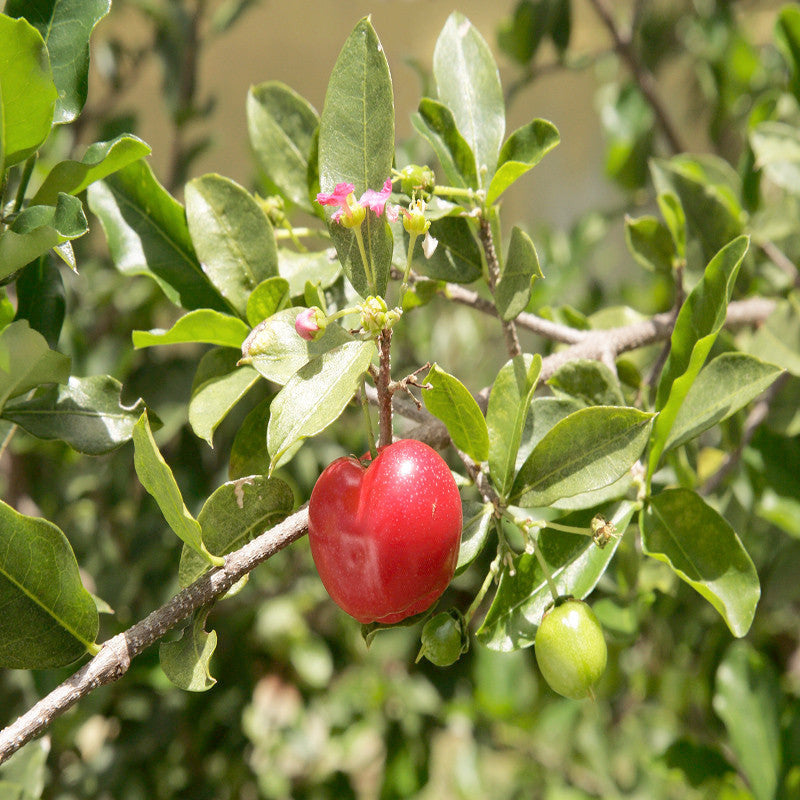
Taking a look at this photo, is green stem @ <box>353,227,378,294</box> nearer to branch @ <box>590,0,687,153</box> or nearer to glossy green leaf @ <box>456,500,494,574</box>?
glossy green leaf @ <box>456,500,494,574</box>

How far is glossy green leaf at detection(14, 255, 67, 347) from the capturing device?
21.5 inches

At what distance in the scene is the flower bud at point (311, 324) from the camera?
1.25ft

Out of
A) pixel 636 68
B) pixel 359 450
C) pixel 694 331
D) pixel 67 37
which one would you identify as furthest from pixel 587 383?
pixel 636 68

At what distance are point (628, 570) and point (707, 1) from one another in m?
1.10

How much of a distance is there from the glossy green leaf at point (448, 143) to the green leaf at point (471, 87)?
29mm

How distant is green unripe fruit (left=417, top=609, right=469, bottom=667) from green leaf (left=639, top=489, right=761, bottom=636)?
0.14 meters

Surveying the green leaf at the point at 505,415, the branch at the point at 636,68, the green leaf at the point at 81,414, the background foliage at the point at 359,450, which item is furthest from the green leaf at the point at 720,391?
the branch at the point at 636,68

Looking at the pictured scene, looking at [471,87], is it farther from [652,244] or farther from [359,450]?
[359,450]

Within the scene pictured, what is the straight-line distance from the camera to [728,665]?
0.82 m

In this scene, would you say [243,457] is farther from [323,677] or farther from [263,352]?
[323,677]

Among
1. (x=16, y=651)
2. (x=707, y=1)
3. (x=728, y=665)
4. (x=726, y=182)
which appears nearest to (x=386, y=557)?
(x=16, y=651)

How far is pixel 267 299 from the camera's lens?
50 centimetres

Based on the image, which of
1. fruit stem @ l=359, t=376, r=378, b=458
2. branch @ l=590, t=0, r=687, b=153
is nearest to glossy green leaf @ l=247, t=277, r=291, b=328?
fruit stem @ l=359, t=376, r=378, b=458

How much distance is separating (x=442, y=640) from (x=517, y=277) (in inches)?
8.8
